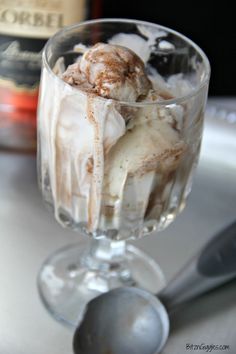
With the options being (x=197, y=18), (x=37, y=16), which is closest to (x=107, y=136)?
(x=37, y=16)

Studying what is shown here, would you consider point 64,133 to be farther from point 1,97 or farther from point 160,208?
point 1,97

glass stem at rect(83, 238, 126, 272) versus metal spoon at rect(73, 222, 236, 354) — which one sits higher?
metal spoon at rect(73, 222, 236, 354)

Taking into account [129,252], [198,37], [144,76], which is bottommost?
[129,252]

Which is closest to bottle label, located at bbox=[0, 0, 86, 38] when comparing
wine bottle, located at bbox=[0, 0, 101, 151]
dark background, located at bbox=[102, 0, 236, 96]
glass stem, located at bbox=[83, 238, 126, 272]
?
wine bottle, located at bbox=[0, 0, 101, 151]

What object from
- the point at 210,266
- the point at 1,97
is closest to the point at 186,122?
the point at 210,266

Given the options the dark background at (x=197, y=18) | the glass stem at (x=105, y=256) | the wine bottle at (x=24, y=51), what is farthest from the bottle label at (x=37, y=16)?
the glass stem at (x=105, y=256)

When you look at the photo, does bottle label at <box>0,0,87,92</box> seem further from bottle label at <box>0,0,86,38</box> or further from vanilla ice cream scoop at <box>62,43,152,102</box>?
vanilla ice cream scoop at <box>62,43,152,102</box>
